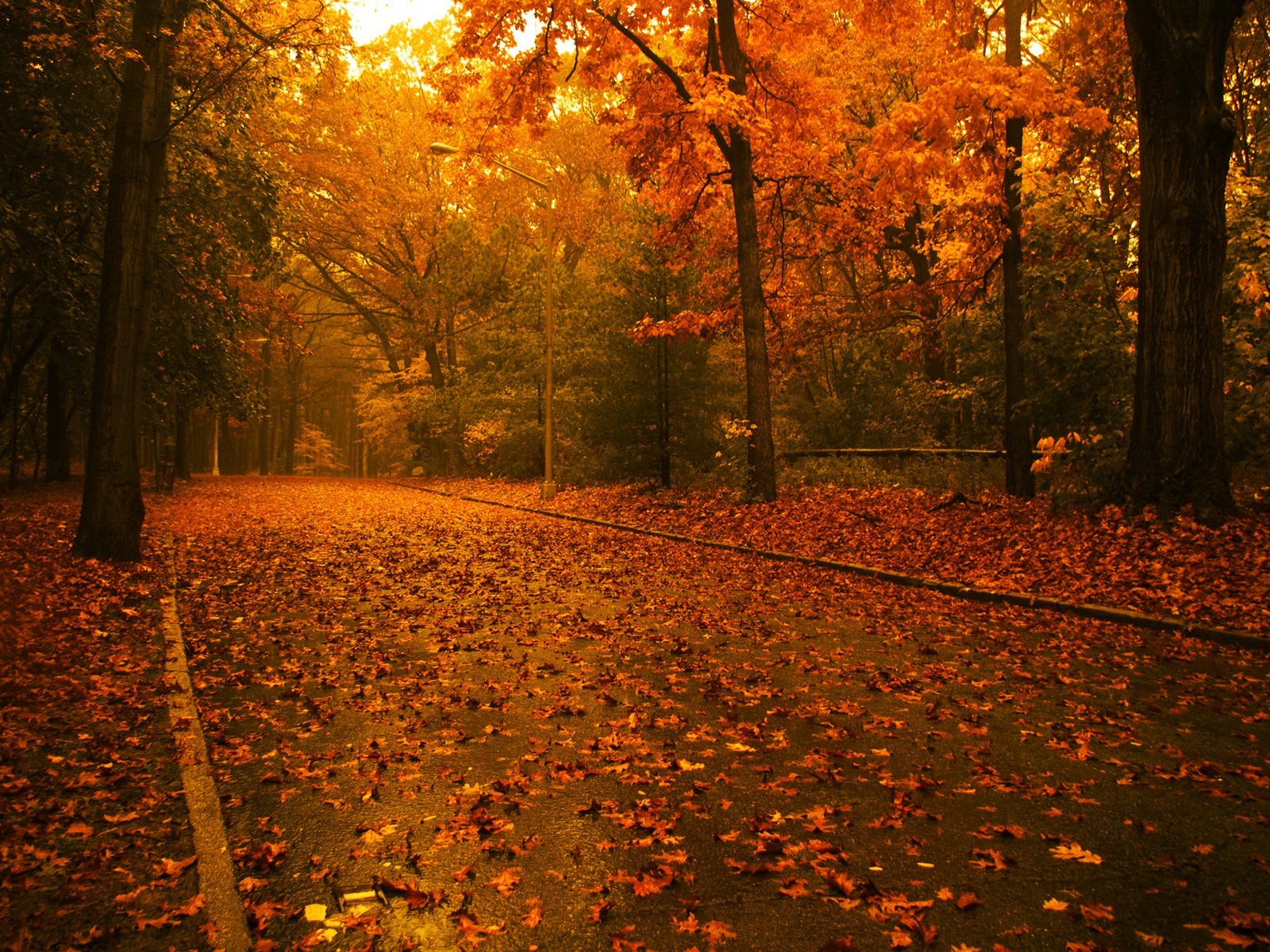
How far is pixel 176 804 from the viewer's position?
3.91 metres

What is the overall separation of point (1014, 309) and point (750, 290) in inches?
203

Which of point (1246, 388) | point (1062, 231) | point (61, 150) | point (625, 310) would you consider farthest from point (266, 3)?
point (1246, 388)

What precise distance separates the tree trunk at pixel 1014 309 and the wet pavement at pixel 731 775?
6695 millimetres

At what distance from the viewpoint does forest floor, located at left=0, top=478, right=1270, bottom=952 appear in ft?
9.93

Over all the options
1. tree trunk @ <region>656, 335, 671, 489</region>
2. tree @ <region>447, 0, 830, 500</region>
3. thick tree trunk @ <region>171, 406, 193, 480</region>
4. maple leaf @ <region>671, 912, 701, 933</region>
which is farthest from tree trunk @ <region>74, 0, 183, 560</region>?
thick tree trunk @ <region>171, 406, 193, 480</region>

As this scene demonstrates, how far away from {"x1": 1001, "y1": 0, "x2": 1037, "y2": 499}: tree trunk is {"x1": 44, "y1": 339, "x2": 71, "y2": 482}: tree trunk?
2300cm

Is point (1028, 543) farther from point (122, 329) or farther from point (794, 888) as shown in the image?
point (122, 329)

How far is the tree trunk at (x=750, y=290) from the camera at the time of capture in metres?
16.4

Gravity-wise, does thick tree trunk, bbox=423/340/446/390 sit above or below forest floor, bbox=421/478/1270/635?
above

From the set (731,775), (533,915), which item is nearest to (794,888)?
(533,915)

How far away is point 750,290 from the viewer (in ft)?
54.2

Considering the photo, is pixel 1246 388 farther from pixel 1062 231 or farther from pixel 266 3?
pixel 266 3

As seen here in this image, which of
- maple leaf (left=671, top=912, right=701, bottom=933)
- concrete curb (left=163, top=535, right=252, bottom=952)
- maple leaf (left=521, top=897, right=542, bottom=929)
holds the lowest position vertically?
maple leaf (left=521, top=897, right=542, bottom=929)

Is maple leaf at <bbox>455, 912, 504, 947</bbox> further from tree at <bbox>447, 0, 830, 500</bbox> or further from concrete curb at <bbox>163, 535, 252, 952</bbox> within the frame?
tree at <bbox>447, 0, 830, 500</bbox>
